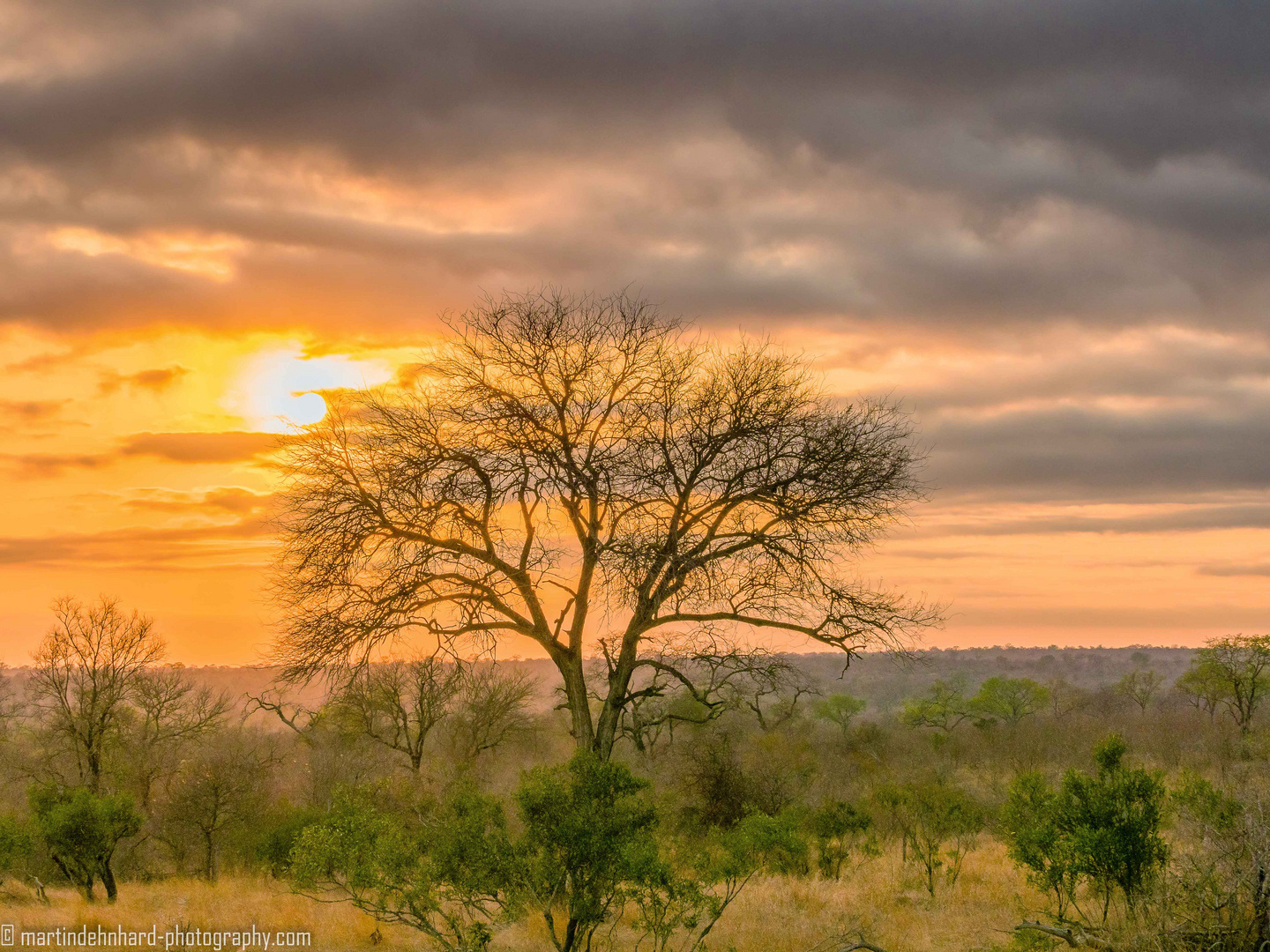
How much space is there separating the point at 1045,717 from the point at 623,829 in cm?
5449

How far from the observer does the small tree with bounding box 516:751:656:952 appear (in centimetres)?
924

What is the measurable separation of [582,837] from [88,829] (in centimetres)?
1489

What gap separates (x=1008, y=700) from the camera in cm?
6462

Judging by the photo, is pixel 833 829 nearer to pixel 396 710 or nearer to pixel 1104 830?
pixel 1104 830

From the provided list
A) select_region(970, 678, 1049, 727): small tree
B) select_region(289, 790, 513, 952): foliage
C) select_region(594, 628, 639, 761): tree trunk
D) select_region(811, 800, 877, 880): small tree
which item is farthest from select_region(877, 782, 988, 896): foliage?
select_region(970, 678, 1049, 727): small tree

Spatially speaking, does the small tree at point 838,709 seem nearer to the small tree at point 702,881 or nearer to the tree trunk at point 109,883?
the small tree at point 702,881

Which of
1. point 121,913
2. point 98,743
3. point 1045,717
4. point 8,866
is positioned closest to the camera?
point 121,913

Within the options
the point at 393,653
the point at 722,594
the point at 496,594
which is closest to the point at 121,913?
the point at 393,653

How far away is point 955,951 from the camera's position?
13258 millimetres

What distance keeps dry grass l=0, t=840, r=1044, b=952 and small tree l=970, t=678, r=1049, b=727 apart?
43.7 m

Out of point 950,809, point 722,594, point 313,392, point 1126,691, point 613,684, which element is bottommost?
point 1126,691

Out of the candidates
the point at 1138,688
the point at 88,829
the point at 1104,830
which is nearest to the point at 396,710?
the point at 88,829

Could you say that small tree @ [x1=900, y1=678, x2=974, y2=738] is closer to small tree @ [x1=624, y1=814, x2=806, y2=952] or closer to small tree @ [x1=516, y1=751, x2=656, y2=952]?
small tree @ [x1=624, y1=814, x2=806, y2=952]

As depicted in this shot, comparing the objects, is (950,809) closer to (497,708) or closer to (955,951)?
(955,951)
